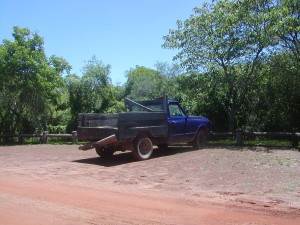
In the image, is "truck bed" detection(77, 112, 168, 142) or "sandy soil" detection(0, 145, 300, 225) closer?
"sandy soil" detection(0, 145, 300, 225)

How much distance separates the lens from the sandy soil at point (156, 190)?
557 cm

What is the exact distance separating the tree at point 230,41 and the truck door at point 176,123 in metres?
4.94

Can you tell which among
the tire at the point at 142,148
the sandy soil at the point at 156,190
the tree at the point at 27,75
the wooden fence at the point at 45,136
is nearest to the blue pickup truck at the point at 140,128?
the tire at the point at 142,148

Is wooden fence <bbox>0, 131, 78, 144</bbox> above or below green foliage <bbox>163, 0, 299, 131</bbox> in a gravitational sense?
below

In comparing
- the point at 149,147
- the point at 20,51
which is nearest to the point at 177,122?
the point at 149,147

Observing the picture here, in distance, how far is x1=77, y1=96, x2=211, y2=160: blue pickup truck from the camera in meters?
11.7

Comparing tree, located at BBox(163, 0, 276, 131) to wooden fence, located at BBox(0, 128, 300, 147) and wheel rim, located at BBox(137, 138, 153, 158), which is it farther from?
wheel rim, located at BBox(137, 138, 153, 158)

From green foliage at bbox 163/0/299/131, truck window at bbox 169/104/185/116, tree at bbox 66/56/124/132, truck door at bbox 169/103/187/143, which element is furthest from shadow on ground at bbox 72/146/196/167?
tree at bbox 66/56/124/132

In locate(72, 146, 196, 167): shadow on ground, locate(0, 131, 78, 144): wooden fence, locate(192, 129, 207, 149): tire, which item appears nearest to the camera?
locate(72, 146, 196, 167): shadow on ground

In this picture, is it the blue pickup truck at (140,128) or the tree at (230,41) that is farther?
the tree at (230,41)

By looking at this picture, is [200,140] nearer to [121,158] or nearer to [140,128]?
[121,158]

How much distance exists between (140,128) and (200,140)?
3.92 m

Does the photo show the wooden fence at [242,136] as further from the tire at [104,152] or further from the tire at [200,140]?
the tire at [104,152]

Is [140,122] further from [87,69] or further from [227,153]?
[87,69]
